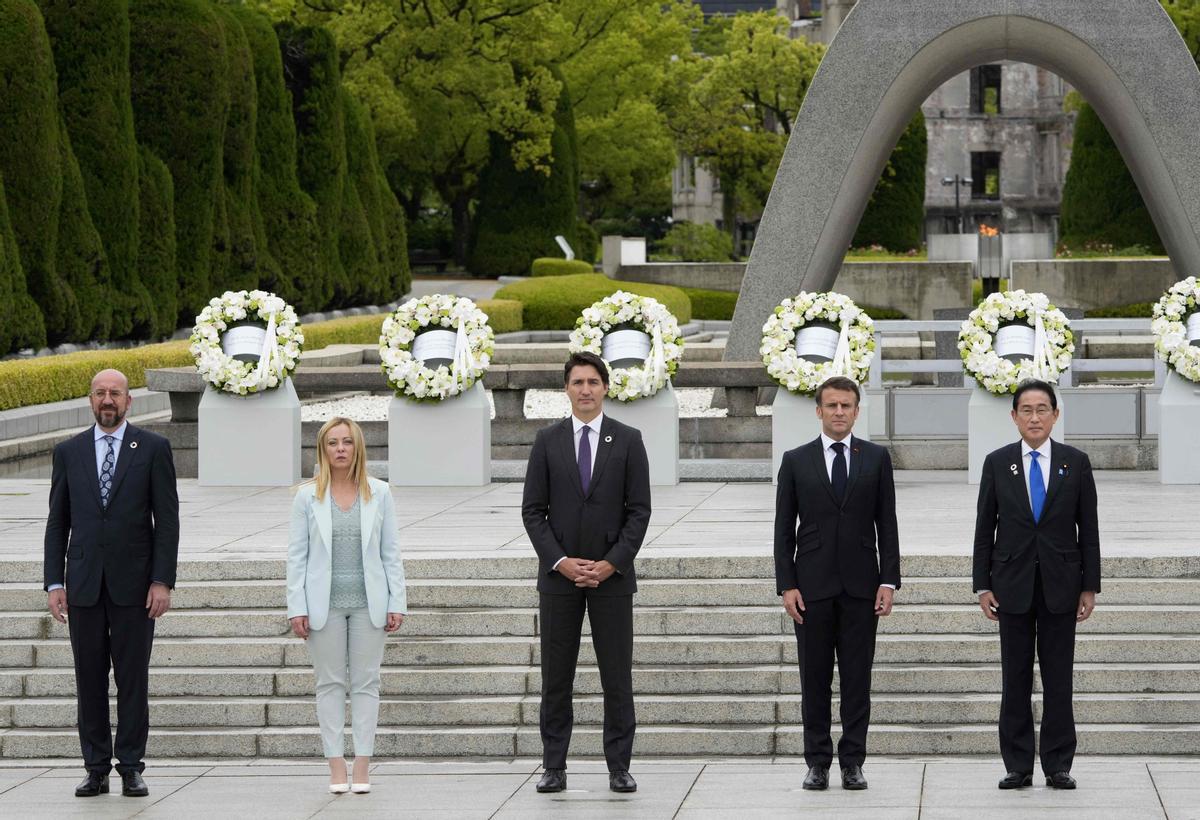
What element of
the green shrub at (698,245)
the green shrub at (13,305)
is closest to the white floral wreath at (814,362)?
the green shrub at (13,305)

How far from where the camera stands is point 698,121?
2255 inches

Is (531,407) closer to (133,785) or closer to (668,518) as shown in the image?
(668,518)

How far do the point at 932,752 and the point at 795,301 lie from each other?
634 cm

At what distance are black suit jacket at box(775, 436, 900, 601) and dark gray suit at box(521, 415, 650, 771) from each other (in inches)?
22.8

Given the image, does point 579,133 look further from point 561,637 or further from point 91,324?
point 561,637

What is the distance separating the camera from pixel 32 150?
889 inches

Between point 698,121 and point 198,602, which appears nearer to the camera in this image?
point 198,602

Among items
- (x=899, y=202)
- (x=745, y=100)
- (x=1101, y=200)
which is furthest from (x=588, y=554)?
(x=745, y=100)

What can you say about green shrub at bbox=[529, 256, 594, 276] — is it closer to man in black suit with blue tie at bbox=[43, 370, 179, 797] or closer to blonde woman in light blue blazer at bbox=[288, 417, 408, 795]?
man in black suit with blue tie at bbox=[43, 370, 179, 797]

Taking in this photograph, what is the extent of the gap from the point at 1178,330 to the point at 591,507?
771 centimetres

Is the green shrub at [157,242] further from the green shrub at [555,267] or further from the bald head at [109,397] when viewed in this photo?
the bald head at [109,397]

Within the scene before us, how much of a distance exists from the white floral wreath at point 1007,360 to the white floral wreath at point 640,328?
217 cm

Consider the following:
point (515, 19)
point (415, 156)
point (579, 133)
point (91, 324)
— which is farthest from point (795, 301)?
point (579, 133)

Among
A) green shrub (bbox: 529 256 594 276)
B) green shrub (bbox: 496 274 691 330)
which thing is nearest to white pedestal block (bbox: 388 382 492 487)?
green shrub (bbox: 496 274 691 330)
